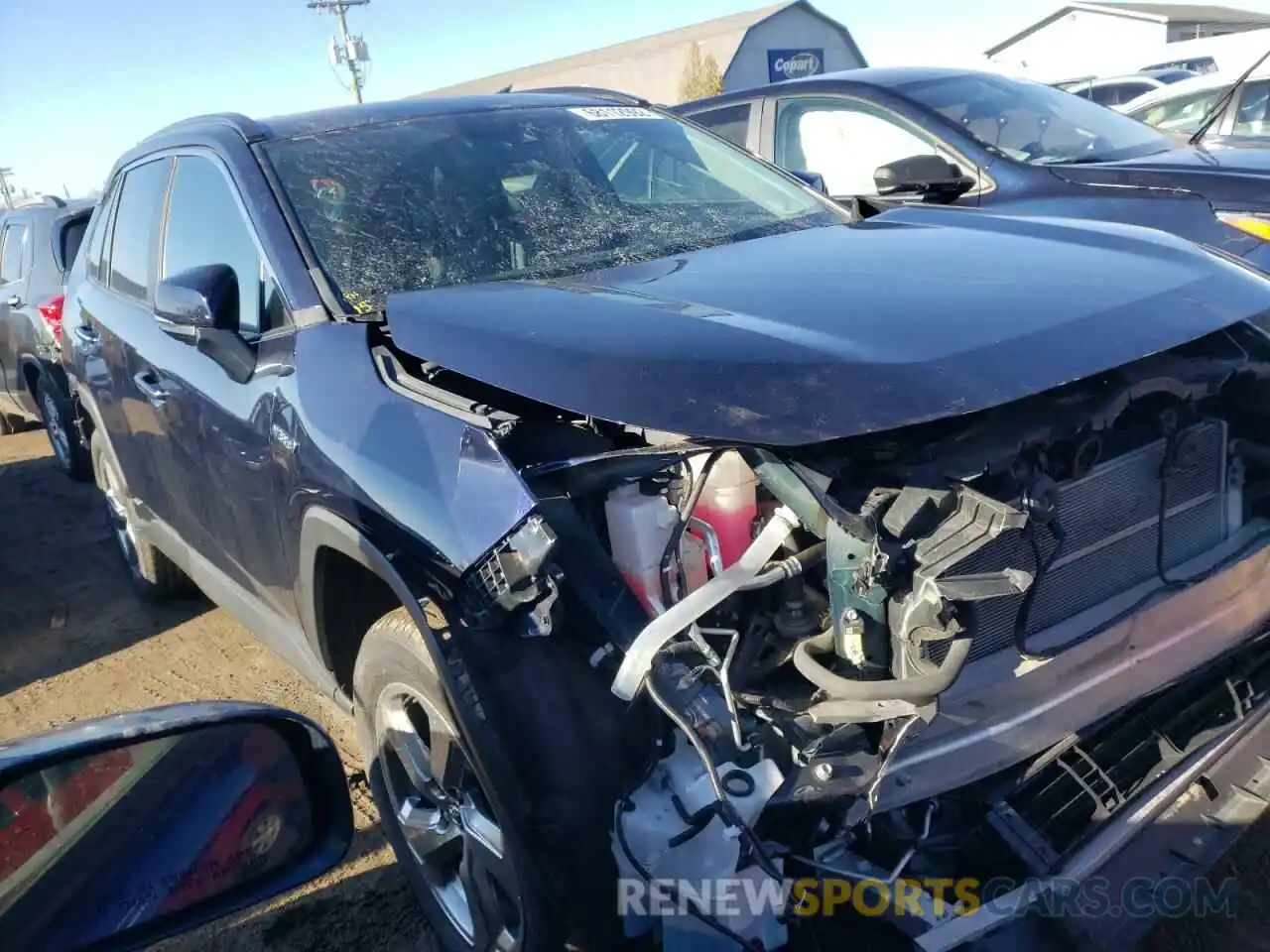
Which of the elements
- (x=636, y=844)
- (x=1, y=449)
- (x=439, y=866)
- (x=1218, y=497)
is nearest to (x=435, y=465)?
(x=636, y=844)

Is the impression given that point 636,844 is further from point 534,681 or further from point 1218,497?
point 1218,497

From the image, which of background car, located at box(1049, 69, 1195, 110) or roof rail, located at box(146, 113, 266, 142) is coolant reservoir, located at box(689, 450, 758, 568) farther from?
background car, located at box(1049, 69, 1195, 110)

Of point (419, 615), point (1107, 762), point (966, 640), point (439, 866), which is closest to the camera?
point (966, 640)

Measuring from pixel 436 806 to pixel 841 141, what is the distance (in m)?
4.91

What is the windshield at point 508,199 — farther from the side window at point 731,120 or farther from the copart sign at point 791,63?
the copart sign at point 791,63

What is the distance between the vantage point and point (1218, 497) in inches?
103

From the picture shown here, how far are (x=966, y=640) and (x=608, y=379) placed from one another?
2.70 ft

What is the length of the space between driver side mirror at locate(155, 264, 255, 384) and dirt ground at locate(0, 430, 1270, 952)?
1.14 meters

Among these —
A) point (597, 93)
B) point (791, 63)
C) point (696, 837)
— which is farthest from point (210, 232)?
point (791, 63)

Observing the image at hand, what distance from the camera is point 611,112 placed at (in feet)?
12.5

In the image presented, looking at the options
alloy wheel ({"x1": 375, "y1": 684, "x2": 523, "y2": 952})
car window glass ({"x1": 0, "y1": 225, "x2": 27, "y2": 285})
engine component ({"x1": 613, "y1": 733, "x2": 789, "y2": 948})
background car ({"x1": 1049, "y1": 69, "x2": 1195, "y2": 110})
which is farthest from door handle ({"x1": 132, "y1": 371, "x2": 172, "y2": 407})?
background car ({"x1": 1049, "y1": 69, "x2": 1195, "y2": 110})

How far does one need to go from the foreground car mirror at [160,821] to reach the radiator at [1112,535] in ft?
4.27

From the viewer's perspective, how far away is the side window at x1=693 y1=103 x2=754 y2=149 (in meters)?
6.46

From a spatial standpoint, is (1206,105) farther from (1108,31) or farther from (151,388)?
(1108,31)
